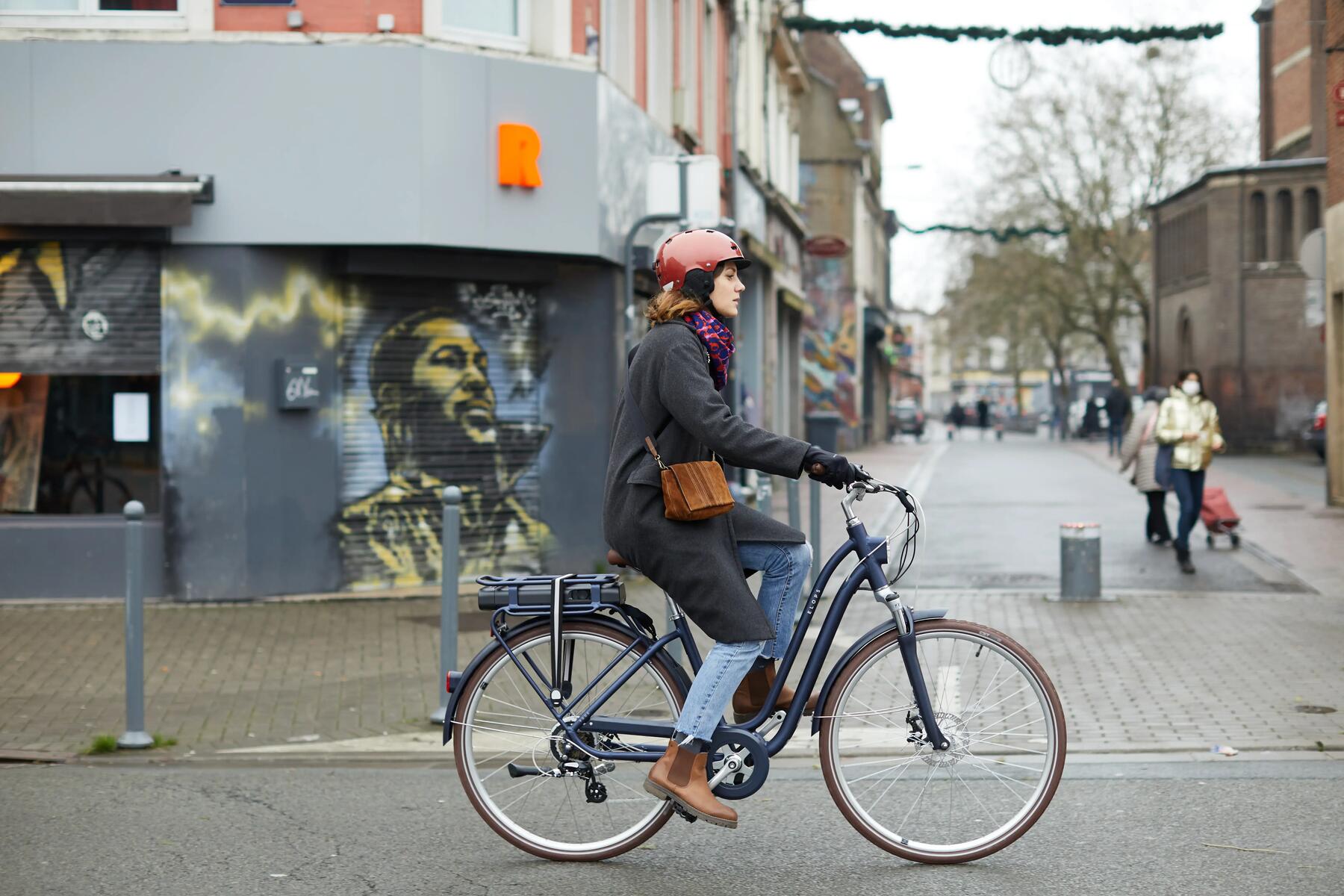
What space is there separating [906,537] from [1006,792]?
32.8 inches

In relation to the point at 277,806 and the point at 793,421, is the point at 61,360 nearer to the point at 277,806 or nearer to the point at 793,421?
the point at 277,806

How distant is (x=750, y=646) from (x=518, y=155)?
809 cm

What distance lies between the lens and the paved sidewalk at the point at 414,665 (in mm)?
7465

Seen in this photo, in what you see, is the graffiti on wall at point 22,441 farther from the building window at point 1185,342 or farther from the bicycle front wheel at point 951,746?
the building window at point 1185,342

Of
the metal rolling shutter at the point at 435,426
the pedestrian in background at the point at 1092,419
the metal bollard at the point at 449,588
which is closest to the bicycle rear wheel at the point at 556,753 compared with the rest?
the metal bollard at the point at 449,588

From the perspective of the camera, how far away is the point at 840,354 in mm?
46531

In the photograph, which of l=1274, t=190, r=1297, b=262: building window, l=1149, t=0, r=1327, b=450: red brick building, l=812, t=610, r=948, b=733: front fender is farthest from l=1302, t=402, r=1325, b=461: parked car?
l=812, t=610, r=948, b=733: front fender

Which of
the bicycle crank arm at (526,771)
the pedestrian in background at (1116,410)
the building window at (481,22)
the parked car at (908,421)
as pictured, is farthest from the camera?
the parked car at (908,421)

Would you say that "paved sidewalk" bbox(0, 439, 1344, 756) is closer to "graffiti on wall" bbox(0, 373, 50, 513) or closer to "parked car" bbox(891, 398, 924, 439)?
"graffiti on wall" bbox(0, 373, 50, 513)

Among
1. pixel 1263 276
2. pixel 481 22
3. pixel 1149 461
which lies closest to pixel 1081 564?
pixel 1149 461

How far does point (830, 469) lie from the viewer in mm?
4664

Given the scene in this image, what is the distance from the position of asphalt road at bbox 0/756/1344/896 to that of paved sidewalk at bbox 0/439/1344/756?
0.81 m

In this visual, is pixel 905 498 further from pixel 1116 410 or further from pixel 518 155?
pixel 1116 410

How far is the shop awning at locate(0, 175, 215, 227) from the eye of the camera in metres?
11.5
